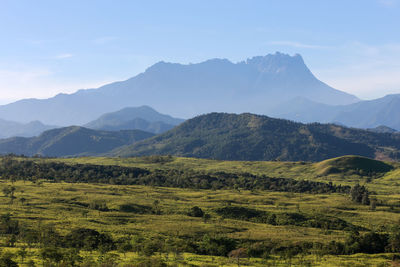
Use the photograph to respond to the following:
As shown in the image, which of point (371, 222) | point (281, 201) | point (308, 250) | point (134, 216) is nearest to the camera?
point (308, 250)

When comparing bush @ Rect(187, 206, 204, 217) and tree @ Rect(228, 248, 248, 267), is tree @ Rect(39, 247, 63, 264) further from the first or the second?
bush @ Rect(187, 206, 204, 217)

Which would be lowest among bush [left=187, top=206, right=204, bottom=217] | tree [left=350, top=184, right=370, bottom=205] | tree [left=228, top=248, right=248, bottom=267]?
tree [left=228, top=248, right=248, bottom=267]

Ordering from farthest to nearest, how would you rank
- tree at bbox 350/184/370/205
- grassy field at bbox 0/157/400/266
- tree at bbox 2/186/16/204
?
tree at bbox 350/184/370/205, tree at bbox 2/186/16/204, grassy field at bbox 0/157/400/266

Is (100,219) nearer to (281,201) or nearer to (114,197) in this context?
(114,197)

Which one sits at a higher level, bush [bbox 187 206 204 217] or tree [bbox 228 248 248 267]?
bush [bbox 187 206 204 217]

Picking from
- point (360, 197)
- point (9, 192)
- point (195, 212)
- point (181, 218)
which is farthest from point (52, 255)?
point (360, 197)

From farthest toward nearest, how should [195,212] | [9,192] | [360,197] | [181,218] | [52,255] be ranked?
[360,197]
[9,192]
[195,212]
[181,218]
[52,255]

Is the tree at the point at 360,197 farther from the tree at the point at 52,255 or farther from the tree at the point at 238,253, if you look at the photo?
the tree at the point at 52,255

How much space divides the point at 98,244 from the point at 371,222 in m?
97.9

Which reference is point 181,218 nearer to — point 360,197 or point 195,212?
point 195,212

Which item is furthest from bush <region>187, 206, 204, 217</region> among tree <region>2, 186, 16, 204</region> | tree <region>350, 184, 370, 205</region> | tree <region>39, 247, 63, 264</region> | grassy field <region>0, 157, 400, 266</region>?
tree <region>350, 184, 370, 205</region>

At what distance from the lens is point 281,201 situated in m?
189

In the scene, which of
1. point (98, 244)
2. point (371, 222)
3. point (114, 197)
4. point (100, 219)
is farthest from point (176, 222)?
point (371, 222)

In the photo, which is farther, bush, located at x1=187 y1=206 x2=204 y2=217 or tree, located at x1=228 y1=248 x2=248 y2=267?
bush, located at x1=187 y1=206 x2=204 y2=217
